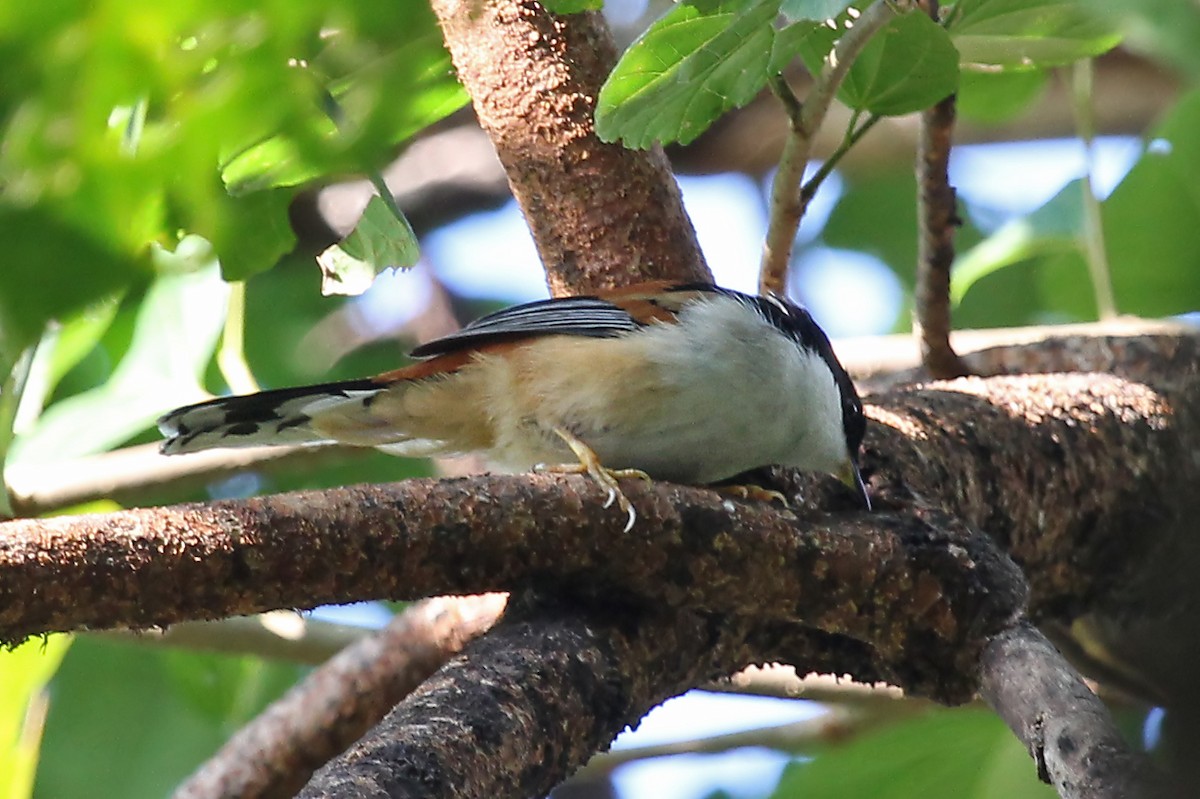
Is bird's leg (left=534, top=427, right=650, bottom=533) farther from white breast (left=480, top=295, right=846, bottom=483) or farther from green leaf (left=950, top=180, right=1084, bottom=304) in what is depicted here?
green leaf (left=950, top=180, right=1084, bottom=304)

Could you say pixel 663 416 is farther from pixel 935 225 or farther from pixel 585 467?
pixel 935 225

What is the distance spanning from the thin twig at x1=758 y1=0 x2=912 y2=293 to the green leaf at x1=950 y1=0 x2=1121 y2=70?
27 centimetres

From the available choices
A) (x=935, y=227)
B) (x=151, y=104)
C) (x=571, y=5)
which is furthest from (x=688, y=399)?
(x=151, y=104)

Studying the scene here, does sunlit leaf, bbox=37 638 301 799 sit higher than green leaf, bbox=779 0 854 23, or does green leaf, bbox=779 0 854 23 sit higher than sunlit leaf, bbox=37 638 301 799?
green leaf, bbox=779 0 854 23

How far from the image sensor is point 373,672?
310cm

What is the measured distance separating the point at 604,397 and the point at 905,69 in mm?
1000

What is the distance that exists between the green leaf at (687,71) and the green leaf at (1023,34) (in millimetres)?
661

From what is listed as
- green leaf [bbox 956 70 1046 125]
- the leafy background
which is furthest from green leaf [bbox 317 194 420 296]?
green leaf [bbox 956 70 1046 125]

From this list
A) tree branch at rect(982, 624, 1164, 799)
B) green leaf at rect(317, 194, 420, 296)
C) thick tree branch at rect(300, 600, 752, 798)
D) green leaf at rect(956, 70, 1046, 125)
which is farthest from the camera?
green leaf at rect(956, 70, 1046, 125)

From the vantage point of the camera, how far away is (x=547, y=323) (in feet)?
9.86

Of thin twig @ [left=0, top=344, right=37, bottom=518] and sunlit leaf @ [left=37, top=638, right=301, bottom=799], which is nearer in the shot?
thin twig @ [left=0, top=344, right=37, bottom=518]

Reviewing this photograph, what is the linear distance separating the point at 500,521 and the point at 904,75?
3.68 feet

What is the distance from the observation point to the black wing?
2.95 m

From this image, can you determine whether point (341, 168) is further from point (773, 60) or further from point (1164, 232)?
point (1164, 232)
